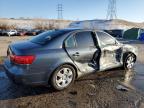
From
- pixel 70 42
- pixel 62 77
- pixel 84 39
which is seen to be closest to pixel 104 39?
pixel 84 39

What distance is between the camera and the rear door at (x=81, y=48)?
18.1ft

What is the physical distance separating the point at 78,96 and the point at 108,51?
6.24ft

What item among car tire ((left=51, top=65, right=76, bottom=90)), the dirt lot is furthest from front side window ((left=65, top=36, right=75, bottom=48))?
the dirt lot

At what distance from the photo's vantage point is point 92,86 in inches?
230

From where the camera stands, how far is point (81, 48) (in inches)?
224

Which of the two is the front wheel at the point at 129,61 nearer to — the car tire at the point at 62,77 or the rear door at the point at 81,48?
the rear door at the point at 81,48

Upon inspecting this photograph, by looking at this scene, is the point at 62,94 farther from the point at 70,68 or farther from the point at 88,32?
the point at 88,32

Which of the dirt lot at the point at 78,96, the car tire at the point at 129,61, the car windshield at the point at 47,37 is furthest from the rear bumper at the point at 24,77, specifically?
the car tire at the point at 129,61

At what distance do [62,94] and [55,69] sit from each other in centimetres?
62

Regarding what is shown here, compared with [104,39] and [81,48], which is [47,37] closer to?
[81,48]

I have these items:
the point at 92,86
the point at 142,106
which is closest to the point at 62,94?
the point at 92,86

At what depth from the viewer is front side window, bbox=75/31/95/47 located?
5.73 m

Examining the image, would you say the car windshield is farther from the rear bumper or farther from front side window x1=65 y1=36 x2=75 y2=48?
the rear bumper

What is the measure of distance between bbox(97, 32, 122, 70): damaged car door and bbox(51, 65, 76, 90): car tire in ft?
3.70
